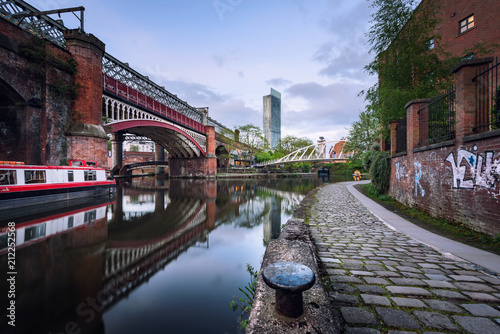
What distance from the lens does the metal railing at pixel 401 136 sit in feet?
31.2

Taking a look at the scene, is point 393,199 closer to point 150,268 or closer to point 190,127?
point 150,268

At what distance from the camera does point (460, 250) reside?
12.5 feet

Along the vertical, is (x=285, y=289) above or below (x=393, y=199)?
above

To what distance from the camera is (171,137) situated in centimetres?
3097

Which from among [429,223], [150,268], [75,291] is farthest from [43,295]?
[429,223]

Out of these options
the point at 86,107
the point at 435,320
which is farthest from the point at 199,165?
the point at 435,320

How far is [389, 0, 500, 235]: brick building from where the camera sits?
14.9 ft

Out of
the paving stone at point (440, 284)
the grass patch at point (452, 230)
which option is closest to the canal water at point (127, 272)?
the paving stone at point (440, 284)

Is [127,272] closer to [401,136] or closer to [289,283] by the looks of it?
[289,283]

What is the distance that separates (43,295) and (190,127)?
29741mm

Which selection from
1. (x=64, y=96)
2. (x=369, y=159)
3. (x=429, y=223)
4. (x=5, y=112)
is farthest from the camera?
(x=369, y=159)

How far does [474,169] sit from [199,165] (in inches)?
1404

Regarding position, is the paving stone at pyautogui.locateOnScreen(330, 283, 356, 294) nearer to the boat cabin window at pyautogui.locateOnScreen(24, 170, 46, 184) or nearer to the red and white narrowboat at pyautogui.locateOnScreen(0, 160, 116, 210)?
the red and white narrowboat at pyautogui.locateOnScreen(0, 160, 116, 210)

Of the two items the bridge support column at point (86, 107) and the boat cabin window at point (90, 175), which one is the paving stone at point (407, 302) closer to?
the boat cabin window at point (90, 175)
